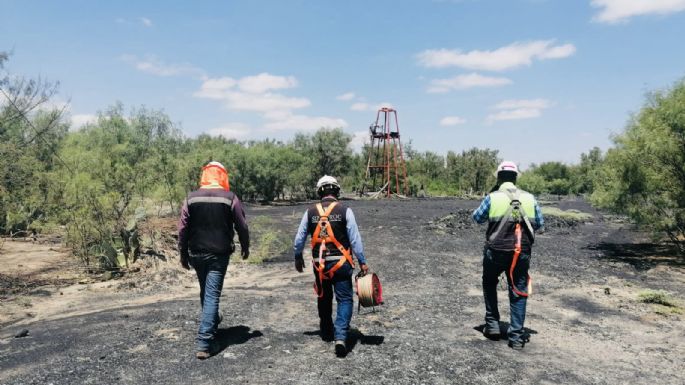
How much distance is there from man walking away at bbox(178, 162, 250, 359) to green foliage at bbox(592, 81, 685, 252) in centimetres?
1406

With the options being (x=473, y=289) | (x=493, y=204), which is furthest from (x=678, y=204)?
(x=493, y=204)

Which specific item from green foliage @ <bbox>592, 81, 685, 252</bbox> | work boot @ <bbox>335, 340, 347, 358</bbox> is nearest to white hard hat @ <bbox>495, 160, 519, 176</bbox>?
work boot @ <bbox>335, 340, 347, 358</bbox>

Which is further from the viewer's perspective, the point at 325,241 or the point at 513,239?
the point at 513,239

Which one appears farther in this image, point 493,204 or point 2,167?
point 2,167

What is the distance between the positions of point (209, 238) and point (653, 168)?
15.1 metres

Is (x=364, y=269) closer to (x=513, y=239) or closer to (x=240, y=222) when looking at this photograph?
(x=240, y=222)

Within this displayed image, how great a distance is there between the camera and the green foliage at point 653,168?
13820 mm

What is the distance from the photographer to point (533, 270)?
12594mm

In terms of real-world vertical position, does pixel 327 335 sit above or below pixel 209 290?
below

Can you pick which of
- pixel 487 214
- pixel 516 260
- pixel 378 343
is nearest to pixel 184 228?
pixel 378 343

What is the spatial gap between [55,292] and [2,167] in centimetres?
518

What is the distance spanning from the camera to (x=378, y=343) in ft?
19.7

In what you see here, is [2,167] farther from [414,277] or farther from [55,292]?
[414,277]

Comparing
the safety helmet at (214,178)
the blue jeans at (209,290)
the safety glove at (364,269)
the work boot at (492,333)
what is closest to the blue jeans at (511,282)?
the work boot at (492,333)
